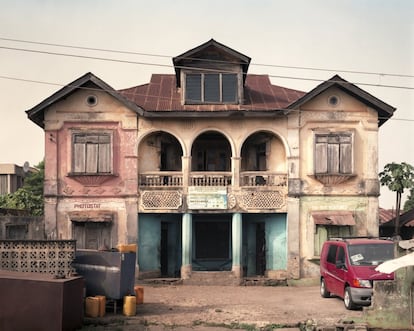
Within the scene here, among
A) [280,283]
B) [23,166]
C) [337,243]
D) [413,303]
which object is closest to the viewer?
[413,303]

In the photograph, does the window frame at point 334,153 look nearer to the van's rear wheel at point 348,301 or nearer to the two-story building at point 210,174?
the two-story building at point 210,174

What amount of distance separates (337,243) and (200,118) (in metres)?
9.12

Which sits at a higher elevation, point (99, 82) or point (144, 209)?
point (99, 82)

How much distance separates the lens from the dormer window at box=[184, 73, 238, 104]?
24672 millimetres

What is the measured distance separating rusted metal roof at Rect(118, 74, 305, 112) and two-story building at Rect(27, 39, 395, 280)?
0.17 m

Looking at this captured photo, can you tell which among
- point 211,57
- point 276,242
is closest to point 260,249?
point 276,242

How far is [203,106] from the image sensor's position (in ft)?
80.2

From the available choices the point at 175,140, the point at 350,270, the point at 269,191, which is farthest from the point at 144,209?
the point at 350,270

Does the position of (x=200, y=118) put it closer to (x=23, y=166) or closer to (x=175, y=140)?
(x=175, y=140)

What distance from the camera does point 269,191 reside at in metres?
24.0

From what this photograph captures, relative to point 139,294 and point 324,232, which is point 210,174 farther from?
point 139,294

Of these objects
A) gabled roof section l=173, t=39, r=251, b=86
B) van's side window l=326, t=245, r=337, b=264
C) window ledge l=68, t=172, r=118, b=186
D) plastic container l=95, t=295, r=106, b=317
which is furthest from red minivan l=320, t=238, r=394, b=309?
window ledge l=68, t=172, r=118, b=186

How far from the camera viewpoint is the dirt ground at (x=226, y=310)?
14.0m

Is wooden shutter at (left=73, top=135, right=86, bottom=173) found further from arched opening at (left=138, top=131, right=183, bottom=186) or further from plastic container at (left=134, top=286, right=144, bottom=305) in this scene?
plastic container at (left=134, top=286, right=144, bottom=305)
